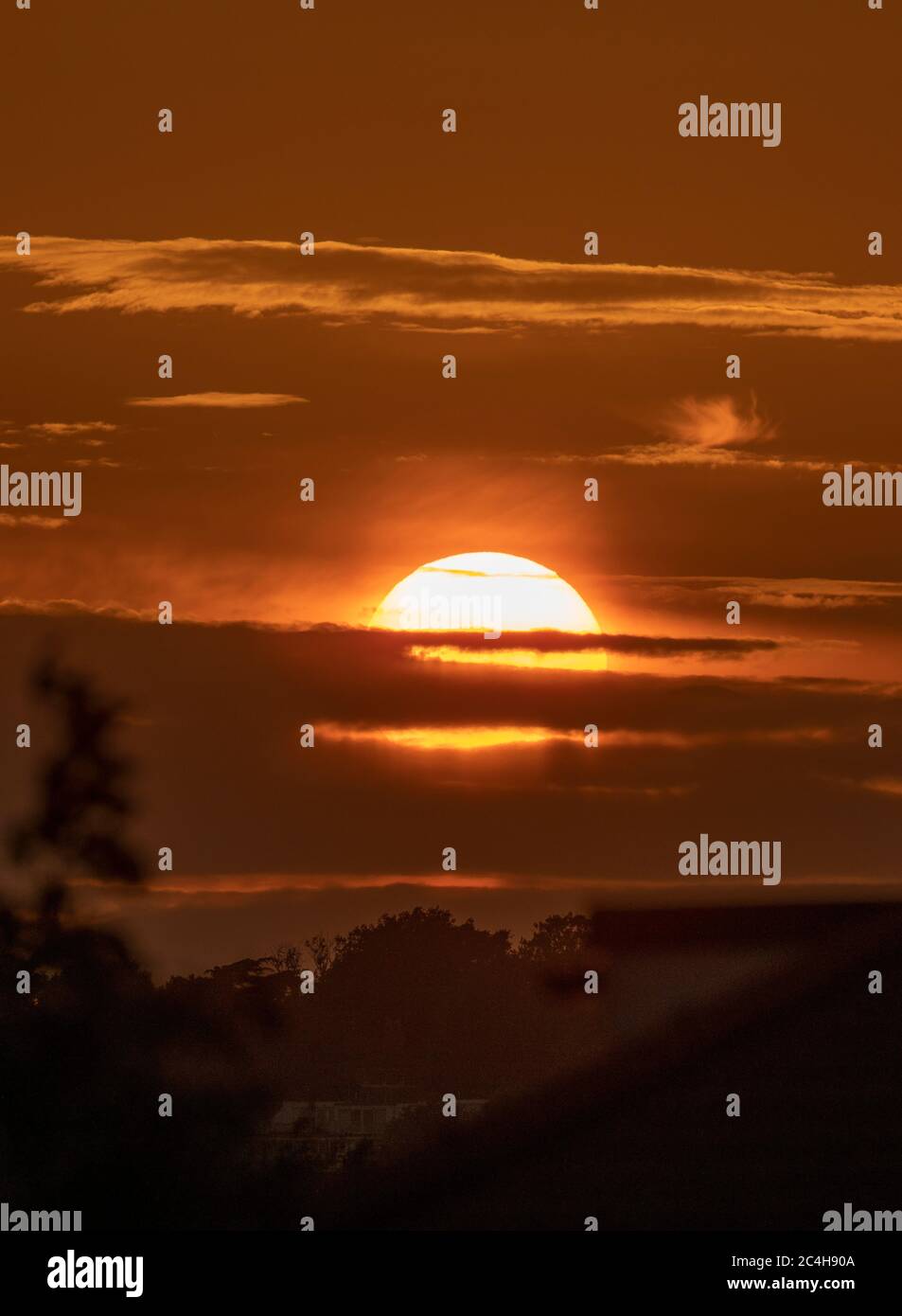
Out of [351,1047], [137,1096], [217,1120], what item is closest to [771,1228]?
[351,1047]

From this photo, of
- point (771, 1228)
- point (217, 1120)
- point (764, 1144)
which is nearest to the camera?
point (771, 1228)

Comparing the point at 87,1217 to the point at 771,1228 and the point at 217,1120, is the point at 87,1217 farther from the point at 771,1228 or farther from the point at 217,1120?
the point at 771,1228

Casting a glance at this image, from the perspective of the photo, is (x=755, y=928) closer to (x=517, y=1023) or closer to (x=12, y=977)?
(x=517, y=1023)

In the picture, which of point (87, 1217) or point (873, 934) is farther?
point (87, 1217)
